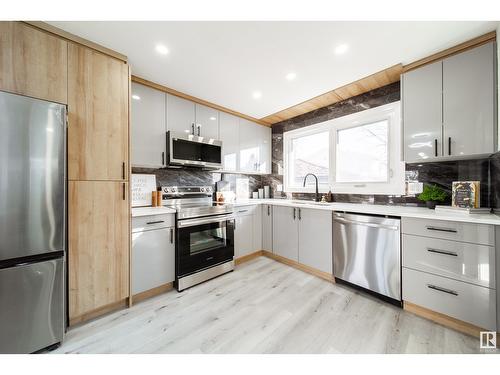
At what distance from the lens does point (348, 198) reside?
2.58 m

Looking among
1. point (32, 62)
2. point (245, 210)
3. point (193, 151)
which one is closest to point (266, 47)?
point (193, 151)

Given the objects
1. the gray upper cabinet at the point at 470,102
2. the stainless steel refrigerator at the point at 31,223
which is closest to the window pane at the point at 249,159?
Result: the stainless steel refrigerator at the point at 31,223

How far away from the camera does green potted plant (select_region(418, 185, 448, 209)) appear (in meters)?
1.77

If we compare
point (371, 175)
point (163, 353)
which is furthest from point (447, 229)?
point (163, 353)

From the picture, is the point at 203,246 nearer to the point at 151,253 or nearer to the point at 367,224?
the point at 151,253

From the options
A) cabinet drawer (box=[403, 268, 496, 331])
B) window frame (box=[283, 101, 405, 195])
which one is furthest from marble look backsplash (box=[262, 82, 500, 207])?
cabinet drawer (box=[403, 268, 496, 331])

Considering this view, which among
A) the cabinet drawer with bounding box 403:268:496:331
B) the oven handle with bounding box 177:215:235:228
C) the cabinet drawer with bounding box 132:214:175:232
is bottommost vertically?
the cabinet drawer with bounding box 403:268:496:331

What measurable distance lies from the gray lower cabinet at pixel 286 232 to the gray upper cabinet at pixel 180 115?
1.68m

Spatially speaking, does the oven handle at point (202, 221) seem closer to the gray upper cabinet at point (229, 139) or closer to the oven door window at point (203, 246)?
the oven door window at point (203, 246)

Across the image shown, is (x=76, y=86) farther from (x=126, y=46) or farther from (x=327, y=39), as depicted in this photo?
(x=327, y=39)

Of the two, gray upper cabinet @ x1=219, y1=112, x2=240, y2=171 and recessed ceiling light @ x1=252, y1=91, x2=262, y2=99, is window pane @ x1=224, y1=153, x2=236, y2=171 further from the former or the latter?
recessed ceiling light @ x1=252, y1=91, x2=262, y2=99

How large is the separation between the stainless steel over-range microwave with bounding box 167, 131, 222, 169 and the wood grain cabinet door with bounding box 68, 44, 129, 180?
0.58 metres

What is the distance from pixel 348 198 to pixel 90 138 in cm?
295

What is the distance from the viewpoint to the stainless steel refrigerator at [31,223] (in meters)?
1.09
